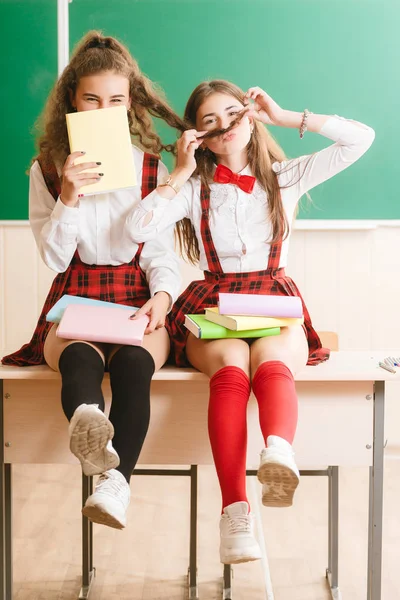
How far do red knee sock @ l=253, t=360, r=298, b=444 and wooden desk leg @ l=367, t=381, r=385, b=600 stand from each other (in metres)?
0.26

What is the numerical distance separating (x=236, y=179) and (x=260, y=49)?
1548 millimetres

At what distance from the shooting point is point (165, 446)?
5.19 feet

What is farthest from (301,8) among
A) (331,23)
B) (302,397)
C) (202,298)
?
(302,397)

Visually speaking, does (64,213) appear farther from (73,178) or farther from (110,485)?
(110,485)

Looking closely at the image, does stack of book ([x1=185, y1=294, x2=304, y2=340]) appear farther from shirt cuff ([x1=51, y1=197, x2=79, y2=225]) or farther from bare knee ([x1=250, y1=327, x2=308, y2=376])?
shirt cuff ([x1=51, y1=197, x2=79, y2=225])

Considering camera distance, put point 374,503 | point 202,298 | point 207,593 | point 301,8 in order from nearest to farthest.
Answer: point 374,503 < point 202,298 < point 207,593 < point 301,8

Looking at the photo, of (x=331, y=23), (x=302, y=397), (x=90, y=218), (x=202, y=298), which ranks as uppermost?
(x=331, y=23)

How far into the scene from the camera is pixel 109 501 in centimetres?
125

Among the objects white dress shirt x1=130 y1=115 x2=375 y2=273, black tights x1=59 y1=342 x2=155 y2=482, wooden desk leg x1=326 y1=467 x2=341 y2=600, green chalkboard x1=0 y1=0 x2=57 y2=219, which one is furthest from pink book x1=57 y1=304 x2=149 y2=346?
green chalkboard x1=0 y1=0 x2=57 y2=219

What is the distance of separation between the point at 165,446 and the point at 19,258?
1871mm

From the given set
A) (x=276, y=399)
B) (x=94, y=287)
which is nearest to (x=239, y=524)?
(x=276, y=399)

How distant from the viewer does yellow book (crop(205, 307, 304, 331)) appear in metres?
1.49

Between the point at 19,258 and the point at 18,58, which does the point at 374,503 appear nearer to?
the point at 19,258

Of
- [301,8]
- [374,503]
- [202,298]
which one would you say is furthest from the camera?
[301,8]
